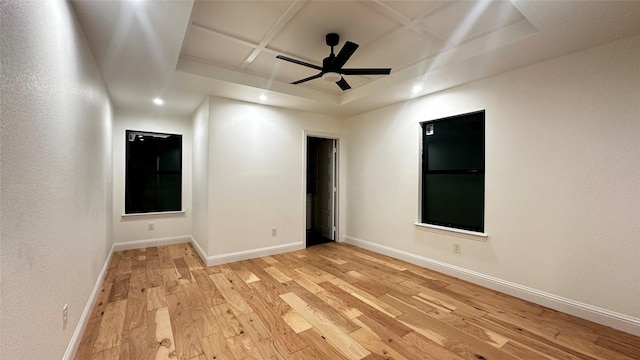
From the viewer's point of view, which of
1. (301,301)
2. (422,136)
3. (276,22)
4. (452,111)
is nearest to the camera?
(276,22)

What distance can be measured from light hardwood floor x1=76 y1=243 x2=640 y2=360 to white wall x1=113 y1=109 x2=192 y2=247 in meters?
1.32

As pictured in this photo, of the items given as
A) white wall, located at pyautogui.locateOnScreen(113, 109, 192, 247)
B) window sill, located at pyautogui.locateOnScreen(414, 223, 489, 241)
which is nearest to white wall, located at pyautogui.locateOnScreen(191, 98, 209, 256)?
white wall, located at pyautogui.locateOnScreen(113, 109, 192, 247)

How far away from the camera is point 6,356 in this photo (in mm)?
1038

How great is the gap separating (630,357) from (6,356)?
3.70m

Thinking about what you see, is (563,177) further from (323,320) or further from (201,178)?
(201,178)

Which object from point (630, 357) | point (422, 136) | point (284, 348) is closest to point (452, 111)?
point (422, 136)

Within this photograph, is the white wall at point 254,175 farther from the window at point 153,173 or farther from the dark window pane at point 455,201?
the dark window pane at point 455,201

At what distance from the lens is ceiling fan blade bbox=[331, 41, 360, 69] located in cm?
237

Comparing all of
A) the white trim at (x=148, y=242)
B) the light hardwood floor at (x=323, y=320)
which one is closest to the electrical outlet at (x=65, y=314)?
the light hardwood floor at (x=323, y=320)

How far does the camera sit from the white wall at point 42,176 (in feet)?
3.57

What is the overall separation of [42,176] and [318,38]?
2455 mm

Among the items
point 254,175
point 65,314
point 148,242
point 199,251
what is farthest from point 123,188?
point 65,314

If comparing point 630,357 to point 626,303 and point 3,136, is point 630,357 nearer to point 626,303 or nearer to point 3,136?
Result: point 626,303

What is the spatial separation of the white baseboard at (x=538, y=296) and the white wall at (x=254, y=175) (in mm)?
2049
